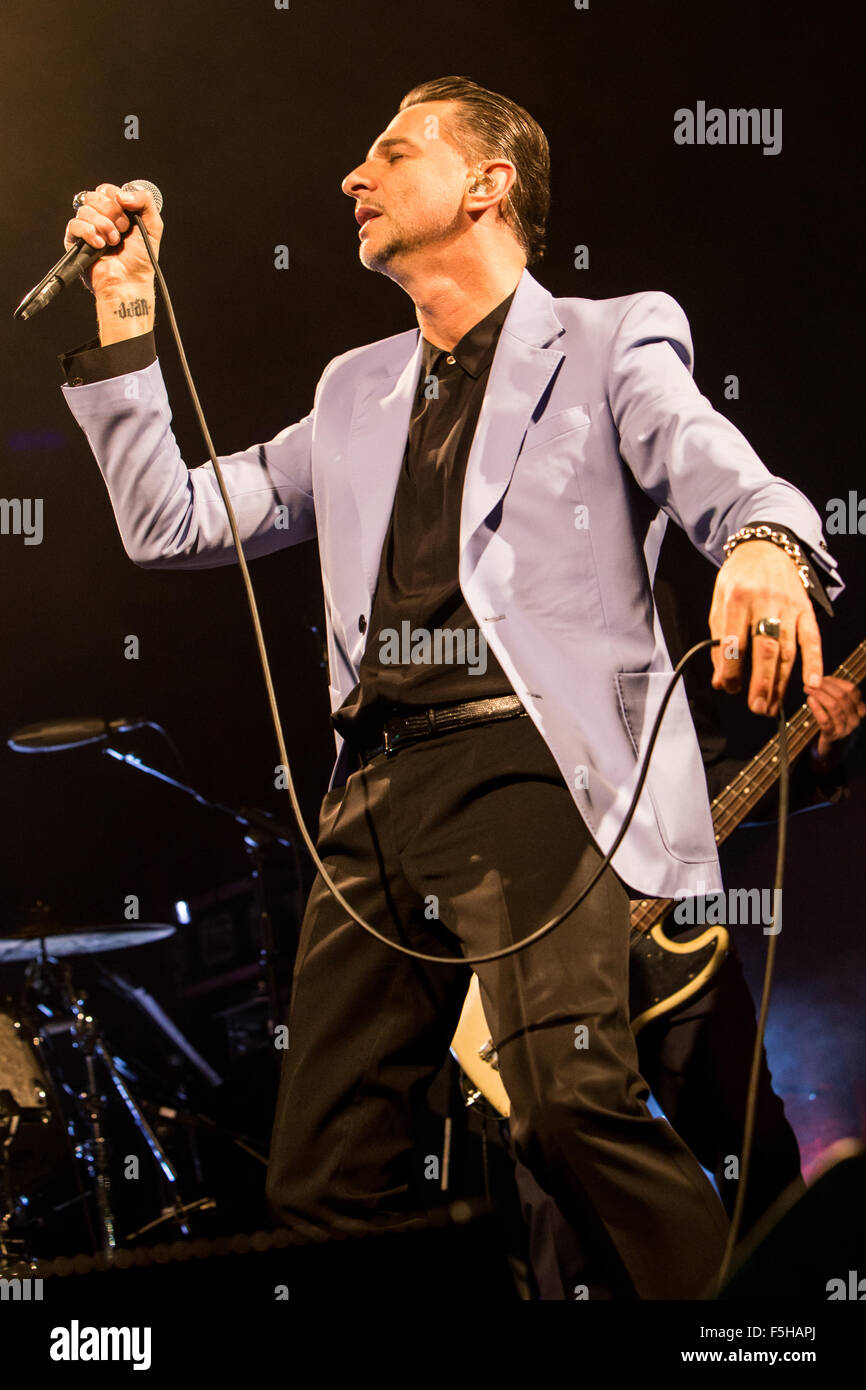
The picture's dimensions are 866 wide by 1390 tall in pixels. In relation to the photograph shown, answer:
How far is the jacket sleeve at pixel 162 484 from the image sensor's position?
1.85m

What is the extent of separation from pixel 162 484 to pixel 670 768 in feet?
2.87

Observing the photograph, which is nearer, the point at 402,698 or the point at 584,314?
the point at 402,698

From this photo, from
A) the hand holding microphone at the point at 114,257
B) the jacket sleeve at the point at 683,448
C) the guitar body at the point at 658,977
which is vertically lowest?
the guitar body at the point at 658,977

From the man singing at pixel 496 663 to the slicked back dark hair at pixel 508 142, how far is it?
0.15 metres

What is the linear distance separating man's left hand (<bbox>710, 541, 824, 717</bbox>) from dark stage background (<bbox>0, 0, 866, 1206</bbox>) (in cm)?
167

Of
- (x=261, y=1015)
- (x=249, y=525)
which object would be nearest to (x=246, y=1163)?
(x=261, y=1015)

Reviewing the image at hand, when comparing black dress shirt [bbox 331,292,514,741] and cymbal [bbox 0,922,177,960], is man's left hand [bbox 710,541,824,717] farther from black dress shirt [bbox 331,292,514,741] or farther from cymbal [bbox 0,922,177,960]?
cymbal [bbox 0,922,177,960]

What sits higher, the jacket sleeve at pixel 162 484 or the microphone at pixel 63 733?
the jacket sleeve at pixel 162 484

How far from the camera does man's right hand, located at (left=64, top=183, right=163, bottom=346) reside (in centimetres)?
186

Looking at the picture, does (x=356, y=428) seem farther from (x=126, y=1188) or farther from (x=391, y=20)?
(x=126, y=1188)

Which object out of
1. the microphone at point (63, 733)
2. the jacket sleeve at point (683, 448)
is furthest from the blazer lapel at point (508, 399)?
the microphone at point (63, 733)

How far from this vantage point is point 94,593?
3568mm

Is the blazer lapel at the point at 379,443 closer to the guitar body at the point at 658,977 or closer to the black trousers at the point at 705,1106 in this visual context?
the guitar body at the point at 658,977
